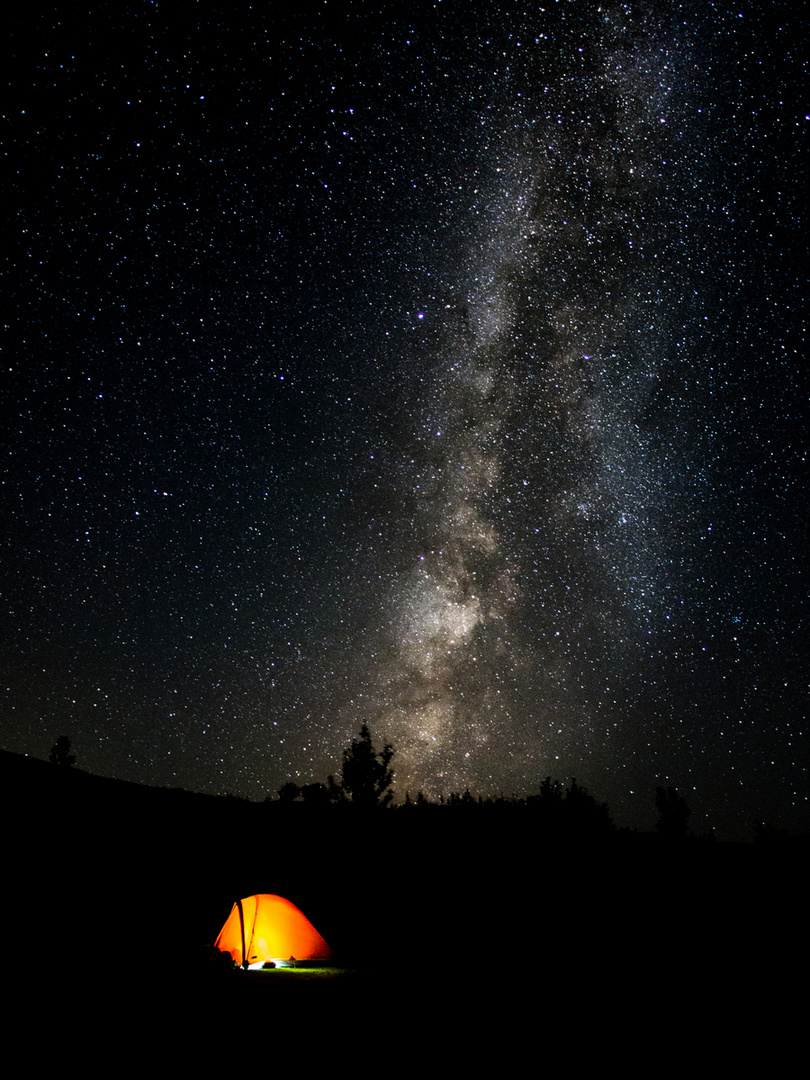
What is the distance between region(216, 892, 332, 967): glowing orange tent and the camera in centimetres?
664

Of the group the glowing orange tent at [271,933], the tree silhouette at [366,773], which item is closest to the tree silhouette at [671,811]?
the tree silhouette at [366,773]

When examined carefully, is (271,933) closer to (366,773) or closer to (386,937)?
(386,937)

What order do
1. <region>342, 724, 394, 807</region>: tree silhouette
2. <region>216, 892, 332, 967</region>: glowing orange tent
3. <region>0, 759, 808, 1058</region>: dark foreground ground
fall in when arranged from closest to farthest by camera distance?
<region>0, 759, 808, 1058</region>: dark foreground ground, <region>216, 892, 332, 967</region>: glowing orange tent, <region>342, 724, 394, 807</region>: tree silhouette

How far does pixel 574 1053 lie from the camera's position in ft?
13.1

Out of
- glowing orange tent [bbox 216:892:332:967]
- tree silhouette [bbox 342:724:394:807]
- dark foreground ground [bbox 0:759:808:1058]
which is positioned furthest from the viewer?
tree silhouette [bbox 342:724:394:807]

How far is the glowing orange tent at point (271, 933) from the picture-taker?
6.64 meters

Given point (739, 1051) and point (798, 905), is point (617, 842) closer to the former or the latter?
point (798, 905)

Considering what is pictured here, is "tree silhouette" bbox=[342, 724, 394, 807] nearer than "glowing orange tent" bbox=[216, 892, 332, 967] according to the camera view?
No

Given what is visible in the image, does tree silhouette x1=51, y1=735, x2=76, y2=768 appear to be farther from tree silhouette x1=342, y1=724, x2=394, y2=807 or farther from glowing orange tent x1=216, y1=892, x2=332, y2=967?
glowing orange tent x1=216, y1=892, x2=332, y2=967

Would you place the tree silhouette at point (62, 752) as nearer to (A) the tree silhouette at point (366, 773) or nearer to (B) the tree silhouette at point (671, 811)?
(A) the tree silhouette at point (366, 773)

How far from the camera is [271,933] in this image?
22.6 ft

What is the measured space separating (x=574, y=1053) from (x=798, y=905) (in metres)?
7.88

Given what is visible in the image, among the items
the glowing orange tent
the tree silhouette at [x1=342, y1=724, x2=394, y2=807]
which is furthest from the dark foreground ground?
the tree silhouette at [x1=342, y1=724, x2=394, y2=807]

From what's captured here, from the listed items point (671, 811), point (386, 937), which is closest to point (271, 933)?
point (386, 937)
